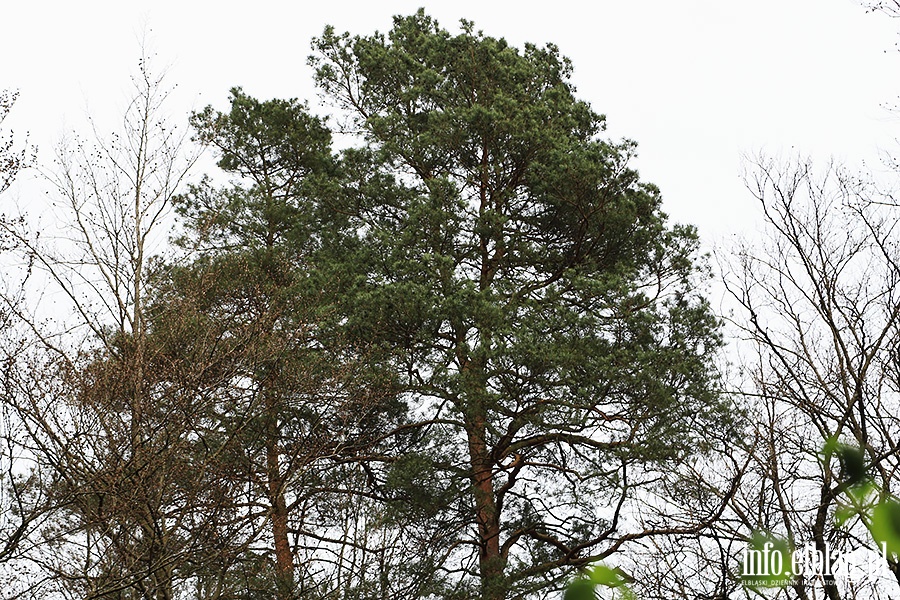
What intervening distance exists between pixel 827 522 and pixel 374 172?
7600 mm

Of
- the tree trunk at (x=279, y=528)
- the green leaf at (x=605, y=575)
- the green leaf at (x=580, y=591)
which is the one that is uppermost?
the tree trunk at (x=279, y=528)

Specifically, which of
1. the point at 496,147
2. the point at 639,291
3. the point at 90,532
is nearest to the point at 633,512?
the point at 639,291

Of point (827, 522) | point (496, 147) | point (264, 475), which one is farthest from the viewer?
point (496, 147)

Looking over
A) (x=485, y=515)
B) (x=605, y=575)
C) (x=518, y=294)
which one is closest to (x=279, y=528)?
(x=485, y=515)

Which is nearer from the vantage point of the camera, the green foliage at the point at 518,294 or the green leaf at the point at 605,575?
the green leaf at the point at 605,575

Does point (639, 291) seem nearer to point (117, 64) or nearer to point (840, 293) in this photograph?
point (840, 293)

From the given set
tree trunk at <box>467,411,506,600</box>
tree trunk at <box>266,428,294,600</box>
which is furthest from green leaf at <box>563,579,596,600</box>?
tree trunk at <box>467,411,506,600</box>

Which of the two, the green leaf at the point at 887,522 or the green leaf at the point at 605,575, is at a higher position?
the green leaf at the point at 887,522

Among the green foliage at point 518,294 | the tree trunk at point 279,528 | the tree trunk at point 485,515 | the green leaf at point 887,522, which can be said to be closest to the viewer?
the green leaf at point 887,522

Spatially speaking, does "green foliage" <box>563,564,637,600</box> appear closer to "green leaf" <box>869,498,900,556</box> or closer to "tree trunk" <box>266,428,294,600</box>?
"green leaf" <box>869,498,900,556</box>

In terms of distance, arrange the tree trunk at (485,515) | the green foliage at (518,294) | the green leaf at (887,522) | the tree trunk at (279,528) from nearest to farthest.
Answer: the green leaf at (887,522)
the tree trunk at (279,528)
the tree trunk at (485,515)
the green foliage at (518,294)

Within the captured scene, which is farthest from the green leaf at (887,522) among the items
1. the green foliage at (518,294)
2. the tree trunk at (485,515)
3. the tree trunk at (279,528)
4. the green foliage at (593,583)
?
the tree trunk at (485,515)

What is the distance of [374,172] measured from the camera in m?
12.4

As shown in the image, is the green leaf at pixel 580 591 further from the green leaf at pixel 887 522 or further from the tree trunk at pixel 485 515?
the tree trunk at pixel 485 515
